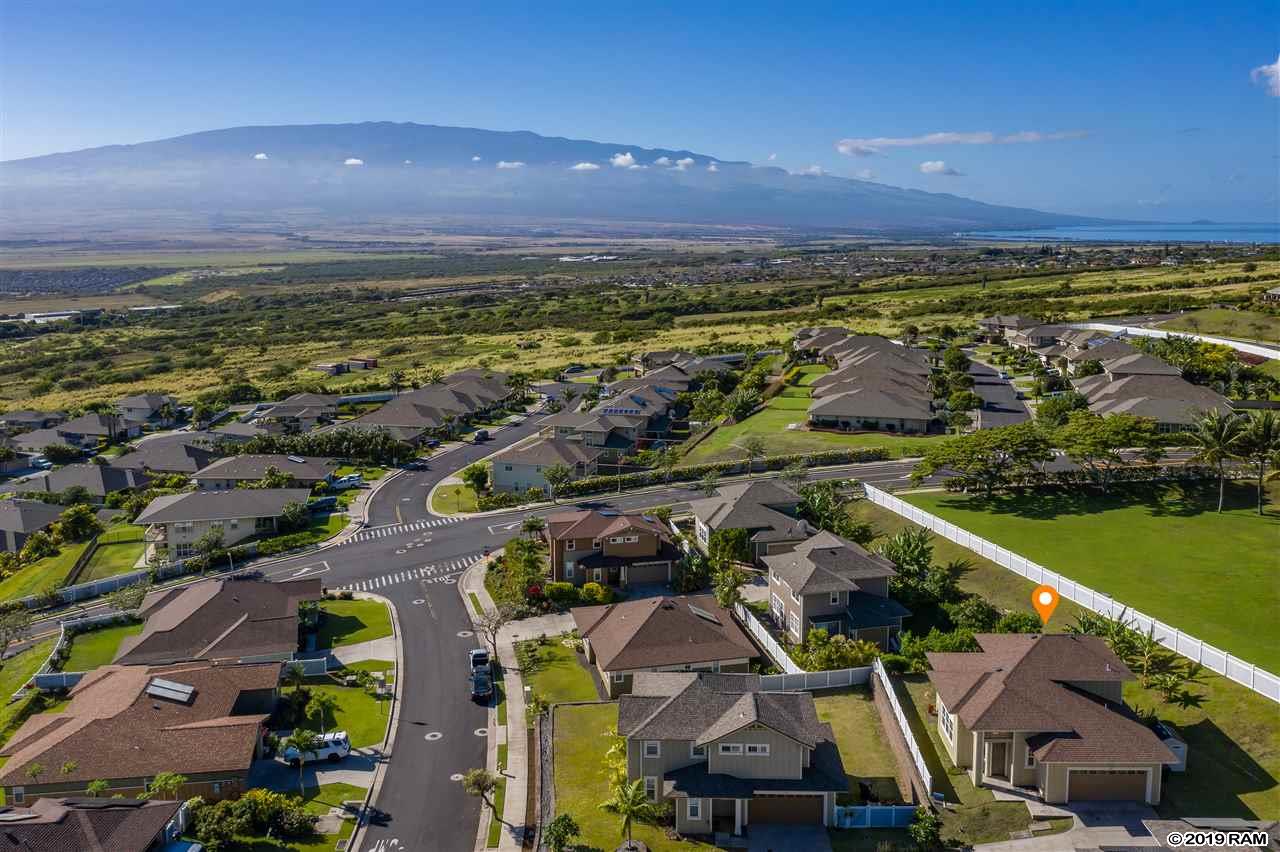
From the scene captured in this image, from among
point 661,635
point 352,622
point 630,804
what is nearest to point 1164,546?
point 661,635

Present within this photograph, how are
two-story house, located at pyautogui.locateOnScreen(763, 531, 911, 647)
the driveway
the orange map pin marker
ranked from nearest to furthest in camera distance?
the driveway
the orange map pin marker
two-story house, located at pyautogui.locateOnScreen(763, 531, 911, 647)

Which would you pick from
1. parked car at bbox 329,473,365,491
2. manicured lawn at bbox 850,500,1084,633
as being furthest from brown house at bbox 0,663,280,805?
parked car at bbox 329,473,365,491

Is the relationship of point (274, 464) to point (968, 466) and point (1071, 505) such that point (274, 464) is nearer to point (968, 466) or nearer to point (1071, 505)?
point (968, 466)

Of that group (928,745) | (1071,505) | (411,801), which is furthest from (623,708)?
(1071,505)

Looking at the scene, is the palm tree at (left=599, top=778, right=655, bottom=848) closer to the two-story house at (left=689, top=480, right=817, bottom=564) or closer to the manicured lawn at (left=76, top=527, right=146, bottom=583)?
the two-story house at (left=689, top=480, right=817, bottom=564)

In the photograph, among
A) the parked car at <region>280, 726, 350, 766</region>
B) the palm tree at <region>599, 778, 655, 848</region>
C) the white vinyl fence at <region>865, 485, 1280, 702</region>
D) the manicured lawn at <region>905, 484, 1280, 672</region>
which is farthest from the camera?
the manicured lawn at <region>905, 484, 1280, 672</region>

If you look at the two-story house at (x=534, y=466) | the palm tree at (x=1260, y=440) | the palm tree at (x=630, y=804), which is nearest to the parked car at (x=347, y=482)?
the two-story house at (x=534, y=466)

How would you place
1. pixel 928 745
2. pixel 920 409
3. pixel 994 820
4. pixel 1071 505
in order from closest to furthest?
1. pixel 994 820
2. pixel 928 745
3. pixel 1071 505
4. pixel 920 409
